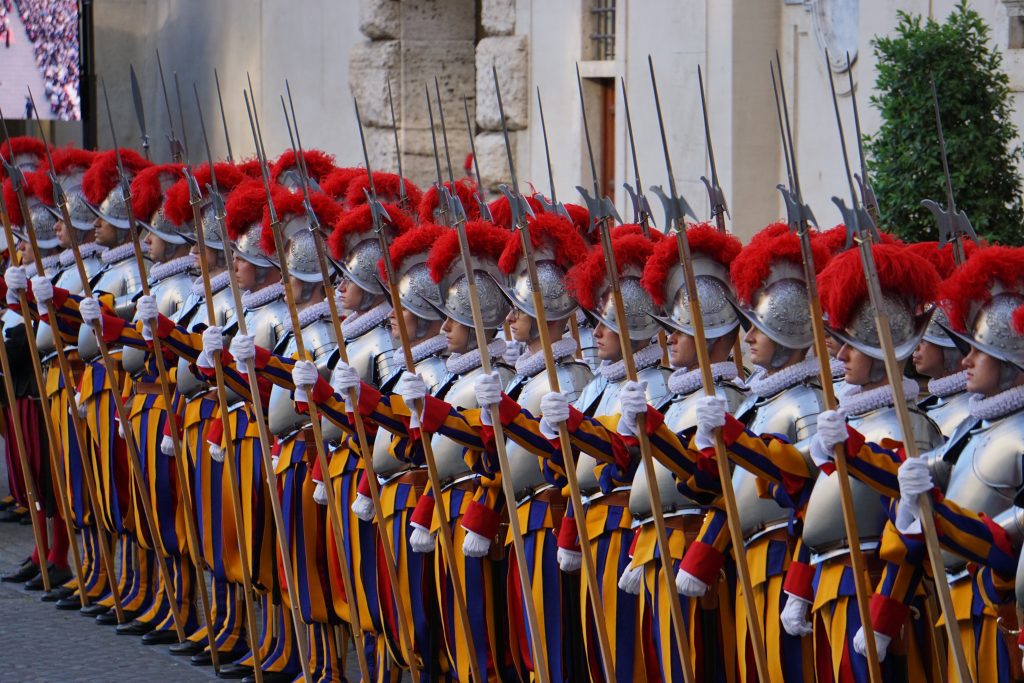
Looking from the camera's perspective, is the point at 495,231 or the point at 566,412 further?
the point at 495,231

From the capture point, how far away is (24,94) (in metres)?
16.6

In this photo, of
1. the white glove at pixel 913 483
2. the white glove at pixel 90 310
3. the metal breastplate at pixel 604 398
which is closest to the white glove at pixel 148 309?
the white glove at pixel 90 310

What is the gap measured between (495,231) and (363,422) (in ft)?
2.64

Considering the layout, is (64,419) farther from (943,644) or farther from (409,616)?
(943,644)

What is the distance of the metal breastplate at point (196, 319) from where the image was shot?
7.77 m

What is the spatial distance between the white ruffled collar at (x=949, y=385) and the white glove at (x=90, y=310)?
358cm

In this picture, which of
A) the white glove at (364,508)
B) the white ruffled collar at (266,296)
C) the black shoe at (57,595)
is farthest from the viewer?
the black shoe at (57,595)

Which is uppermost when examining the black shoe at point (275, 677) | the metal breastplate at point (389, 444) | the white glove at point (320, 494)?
the metal breastplate at point (389, 444)

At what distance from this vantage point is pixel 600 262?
18.9ft

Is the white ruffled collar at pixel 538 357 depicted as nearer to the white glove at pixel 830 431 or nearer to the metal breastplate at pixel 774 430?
the metal breastplate at pixel 774 430

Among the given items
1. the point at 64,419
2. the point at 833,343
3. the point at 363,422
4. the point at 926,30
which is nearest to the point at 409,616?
the point at 363,422

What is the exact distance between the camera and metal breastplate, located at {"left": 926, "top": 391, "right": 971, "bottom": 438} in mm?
5164

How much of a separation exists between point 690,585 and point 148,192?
13.6ft

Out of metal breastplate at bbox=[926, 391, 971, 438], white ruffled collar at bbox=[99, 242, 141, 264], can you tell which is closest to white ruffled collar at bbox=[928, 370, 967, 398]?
metal breastplate at bbox=[926, 391, 971, 438]
